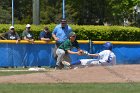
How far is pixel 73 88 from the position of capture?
11.2 m

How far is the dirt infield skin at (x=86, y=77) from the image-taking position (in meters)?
12.5

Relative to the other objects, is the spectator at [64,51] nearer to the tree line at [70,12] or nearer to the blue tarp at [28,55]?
the blue tarp at [28,55]

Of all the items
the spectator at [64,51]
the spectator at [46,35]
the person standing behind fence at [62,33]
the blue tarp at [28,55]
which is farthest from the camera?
the spectator at [46,35]

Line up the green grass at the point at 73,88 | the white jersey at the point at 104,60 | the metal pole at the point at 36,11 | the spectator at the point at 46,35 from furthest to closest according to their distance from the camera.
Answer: the metal pole at the point at 36,11, the spectator at the point at 46,35, the white jersey at the point at 104,60, the green grass at the point at 73,88

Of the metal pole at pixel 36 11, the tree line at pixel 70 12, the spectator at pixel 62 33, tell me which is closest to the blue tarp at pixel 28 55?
the spectator at pixel 62 33

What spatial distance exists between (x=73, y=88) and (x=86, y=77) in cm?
179

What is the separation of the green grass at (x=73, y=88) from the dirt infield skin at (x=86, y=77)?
647 mm

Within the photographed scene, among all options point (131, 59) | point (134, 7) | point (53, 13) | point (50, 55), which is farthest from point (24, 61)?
point (53, 13)

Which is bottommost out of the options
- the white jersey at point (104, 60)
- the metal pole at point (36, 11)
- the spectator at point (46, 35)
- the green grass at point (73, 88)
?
the green grass at point (73, 88)

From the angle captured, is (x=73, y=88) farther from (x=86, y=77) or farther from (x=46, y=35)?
(x=46, y=35)

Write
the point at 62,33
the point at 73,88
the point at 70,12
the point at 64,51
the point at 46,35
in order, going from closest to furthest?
the point at 73,88
the point at 64,51
the point at 62,33
the point at 46,35
the point at 70,12

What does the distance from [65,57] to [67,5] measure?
A: 41.1 m

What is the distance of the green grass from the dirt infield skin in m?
0.65

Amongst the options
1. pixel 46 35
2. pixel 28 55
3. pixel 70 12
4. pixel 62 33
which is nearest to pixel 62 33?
pixel 62 33
